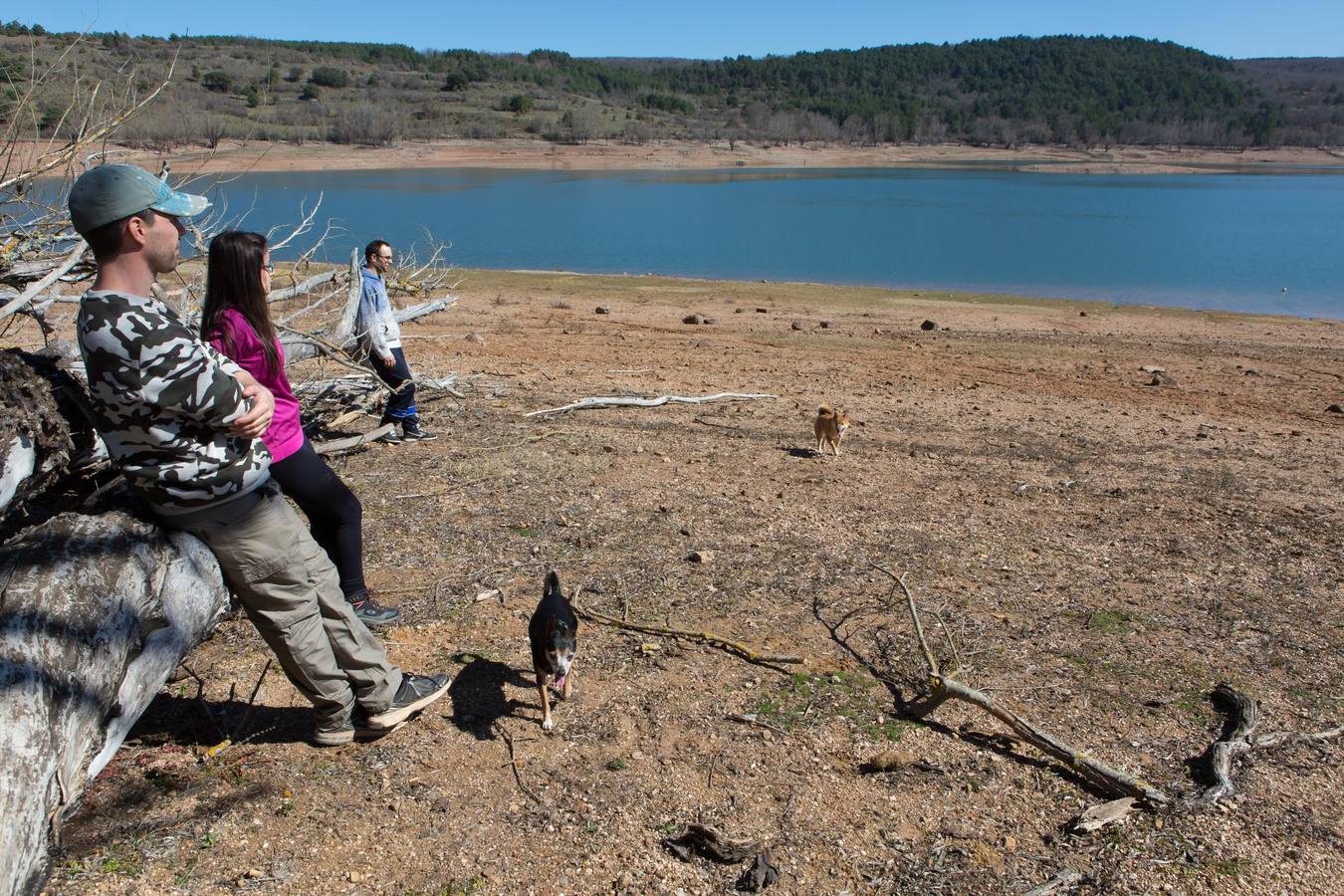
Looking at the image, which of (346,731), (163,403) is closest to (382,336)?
(346,731)

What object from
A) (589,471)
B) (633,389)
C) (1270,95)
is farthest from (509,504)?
(1270,95)

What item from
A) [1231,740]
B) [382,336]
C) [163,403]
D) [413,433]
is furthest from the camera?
[413,433]

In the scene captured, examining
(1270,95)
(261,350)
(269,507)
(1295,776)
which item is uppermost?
(1270,95)

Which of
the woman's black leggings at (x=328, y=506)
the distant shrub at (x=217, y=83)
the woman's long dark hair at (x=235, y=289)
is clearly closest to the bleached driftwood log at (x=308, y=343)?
the woman's black leggings at (x=328, y=506)

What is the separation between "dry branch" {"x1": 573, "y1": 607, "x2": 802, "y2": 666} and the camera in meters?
4.00

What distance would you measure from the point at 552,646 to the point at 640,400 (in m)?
5.03

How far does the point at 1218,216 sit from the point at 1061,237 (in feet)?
52.3

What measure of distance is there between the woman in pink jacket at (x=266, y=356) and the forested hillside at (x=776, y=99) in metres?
53.8

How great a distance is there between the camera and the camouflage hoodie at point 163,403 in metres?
2.46

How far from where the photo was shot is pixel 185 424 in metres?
2.59

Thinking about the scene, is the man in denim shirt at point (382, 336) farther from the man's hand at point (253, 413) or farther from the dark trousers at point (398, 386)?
the man's hand at point (253, 413)

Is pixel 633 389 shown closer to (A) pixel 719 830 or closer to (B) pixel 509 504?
(B) pixel 509 504

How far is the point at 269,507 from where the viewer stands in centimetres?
282

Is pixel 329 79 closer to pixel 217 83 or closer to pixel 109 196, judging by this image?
pixel 217 83
